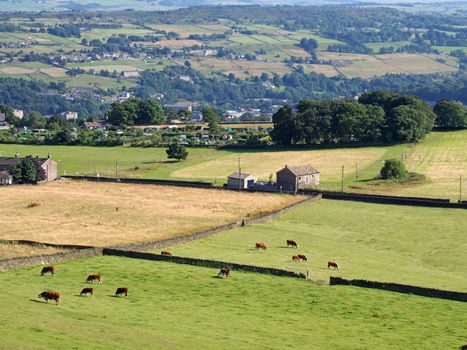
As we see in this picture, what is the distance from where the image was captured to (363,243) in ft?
227

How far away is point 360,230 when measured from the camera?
73812mm

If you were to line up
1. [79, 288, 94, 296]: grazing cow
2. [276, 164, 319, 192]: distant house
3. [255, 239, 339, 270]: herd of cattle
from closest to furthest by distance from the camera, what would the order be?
[79, 288, 94, 296]: grazing cow, [255, 239, 339, 270]: herd of cattle, [276, 164, 319, 192]: distant house

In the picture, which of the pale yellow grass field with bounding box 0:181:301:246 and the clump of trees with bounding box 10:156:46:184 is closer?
the pale yellow grass field with bounding box 0:181:301:246

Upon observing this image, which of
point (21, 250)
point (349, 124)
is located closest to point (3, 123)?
point (349, 124)

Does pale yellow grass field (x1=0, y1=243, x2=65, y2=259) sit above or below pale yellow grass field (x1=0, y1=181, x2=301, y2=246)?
above

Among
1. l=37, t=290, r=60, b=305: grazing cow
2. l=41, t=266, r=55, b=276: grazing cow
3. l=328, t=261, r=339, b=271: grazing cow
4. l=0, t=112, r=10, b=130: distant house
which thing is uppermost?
l=37, t=290, r=60, b=305: grazing cow

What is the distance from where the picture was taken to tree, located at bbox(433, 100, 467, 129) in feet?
447

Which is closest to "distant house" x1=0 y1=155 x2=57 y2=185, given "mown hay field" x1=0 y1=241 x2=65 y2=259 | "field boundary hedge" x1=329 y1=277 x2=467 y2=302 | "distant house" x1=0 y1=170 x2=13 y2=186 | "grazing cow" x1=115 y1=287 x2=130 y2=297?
"distant house" x1=0 y1=170 x2=13 y2=186

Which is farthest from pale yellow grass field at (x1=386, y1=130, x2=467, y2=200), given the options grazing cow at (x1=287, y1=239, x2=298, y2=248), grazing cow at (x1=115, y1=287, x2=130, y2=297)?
grazing cow at (x1=115, y1=287, x2=130, y2=297)

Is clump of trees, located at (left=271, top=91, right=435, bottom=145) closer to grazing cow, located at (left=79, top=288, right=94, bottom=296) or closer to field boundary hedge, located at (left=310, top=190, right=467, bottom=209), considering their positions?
field boundary hedge, located at (left=310, top=190, right=467, bottom=209)

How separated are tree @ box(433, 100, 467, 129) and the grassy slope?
178 feet

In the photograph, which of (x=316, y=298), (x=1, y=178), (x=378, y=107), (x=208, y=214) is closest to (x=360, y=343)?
(x=316, y=298)

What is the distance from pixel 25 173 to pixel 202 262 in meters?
44.0

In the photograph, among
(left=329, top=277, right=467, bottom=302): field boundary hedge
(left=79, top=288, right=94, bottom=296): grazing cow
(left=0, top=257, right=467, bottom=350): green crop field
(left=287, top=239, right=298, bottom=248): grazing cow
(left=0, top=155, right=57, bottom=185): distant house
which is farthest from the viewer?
(left=0, top=155, right=57, bottom=185): distant house
